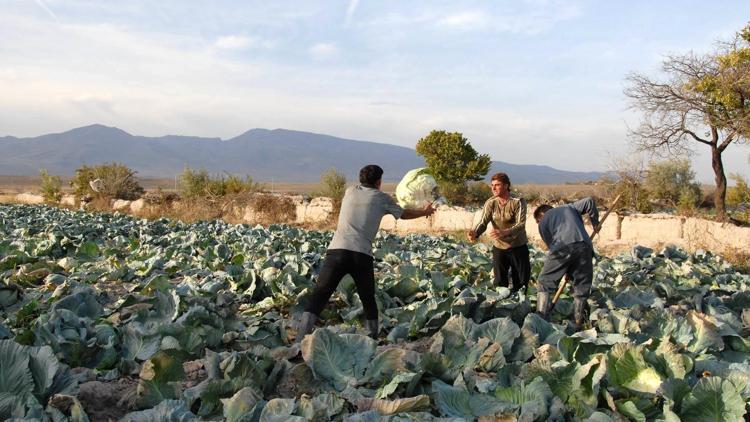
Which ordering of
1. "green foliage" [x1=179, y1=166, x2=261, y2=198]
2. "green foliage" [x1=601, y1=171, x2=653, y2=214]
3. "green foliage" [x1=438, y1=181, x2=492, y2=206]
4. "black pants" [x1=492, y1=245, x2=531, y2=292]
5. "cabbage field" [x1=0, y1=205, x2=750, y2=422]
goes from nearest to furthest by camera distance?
"cabbage field" [x1=0, y1=205, x2=750, y2=422], "black pants" [x1=492, y1=245, x2=531, y2=292], "green foliage" [x1=601, y1=171, x2=653, y2=214], "green foliage" [x1=179, y1=166, x2=261, y2=198], "green foliage" [x1=438, y1=181, x2=492, y2=206]

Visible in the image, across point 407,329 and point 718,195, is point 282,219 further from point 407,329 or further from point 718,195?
point 407,329

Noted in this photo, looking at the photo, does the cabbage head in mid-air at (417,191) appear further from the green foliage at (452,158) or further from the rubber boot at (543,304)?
the green foliage at (452,158)

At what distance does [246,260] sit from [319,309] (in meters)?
3.55

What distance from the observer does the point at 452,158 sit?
34906 millimetres

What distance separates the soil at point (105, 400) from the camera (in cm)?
339

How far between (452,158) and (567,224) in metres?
29.7

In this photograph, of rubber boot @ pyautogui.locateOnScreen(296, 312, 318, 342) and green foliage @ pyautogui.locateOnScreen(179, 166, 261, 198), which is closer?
rubber boot @ pyautogui.locateOnScreen(296, 312, 318, 342)

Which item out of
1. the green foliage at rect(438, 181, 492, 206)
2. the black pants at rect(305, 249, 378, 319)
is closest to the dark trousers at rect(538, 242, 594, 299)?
the black pants at rect(305, 249, 378, 319)

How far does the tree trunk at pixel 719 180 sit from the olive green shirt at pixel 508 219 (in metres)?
12.1

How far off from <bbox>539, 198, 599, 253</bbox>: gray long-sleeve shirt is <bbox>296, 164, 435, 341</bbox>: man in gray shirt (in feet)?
4.81

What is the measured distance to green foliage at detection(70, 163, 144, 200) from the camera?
26.5m

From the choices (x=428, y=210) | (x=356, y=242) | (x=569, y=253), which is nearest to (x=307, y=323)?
(x=356, y=242)

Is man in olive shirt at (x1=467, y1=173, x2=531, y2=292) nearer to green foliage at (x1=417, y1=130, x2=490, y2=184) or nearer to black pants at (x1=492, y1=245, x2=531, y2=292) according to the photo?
black pants at (x1=492, y1=245, x2=531, y2=292)

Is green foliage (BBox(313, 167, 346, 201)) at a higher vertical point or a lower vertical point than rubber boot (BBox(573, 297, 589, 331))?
higher
